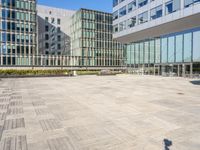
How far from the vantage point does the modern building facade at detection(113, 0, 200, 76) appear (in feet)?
97.8

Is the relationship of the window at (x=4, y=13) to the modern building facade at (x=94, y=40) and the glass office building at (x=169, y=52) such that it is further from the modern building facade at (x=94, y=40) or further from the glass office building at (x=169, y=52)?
the glass office building at (x=169, y=52)

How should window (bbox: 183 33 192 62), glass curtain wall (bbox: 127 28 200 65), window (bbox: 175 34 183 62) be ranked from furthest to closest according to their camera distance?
window (bbox: 175 34 183 62), window (bbox: 183 33 192 62), glass curtain wall (bbox: 127 28 200 65)

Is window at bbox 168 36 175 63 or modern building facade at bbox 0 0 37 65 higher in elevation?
modern building facade at bbox 0 0 37 65

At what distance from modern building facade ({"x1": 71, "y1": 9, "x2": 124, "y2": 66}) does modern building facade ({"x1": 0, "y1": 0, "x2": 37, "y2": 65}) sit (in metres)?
19.4

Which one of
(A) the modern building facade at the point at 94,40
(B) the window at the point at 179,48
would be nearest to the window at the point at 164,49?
(B) the window at the point at 179,48

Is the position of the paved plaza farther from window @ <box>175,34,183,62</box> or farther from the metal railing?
the metal railing

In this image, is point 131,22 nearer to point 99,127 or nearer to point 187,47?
point 187,47

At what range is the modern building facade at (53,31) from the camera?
92.1m

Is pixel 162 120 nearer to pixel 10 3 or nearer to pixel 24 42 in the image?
pixel 24 42

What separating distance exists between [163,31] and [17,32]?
56.8 metres

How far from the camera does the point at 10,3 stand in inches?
2771

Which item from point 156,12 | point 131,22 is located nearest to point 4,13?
point 131,22

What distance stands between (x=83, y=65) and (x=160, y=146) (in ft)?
251

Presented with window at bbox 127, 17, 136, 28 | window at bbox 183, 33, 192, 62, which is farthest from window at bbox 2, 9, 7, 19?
window at bbox 183, 33, 192, 62
